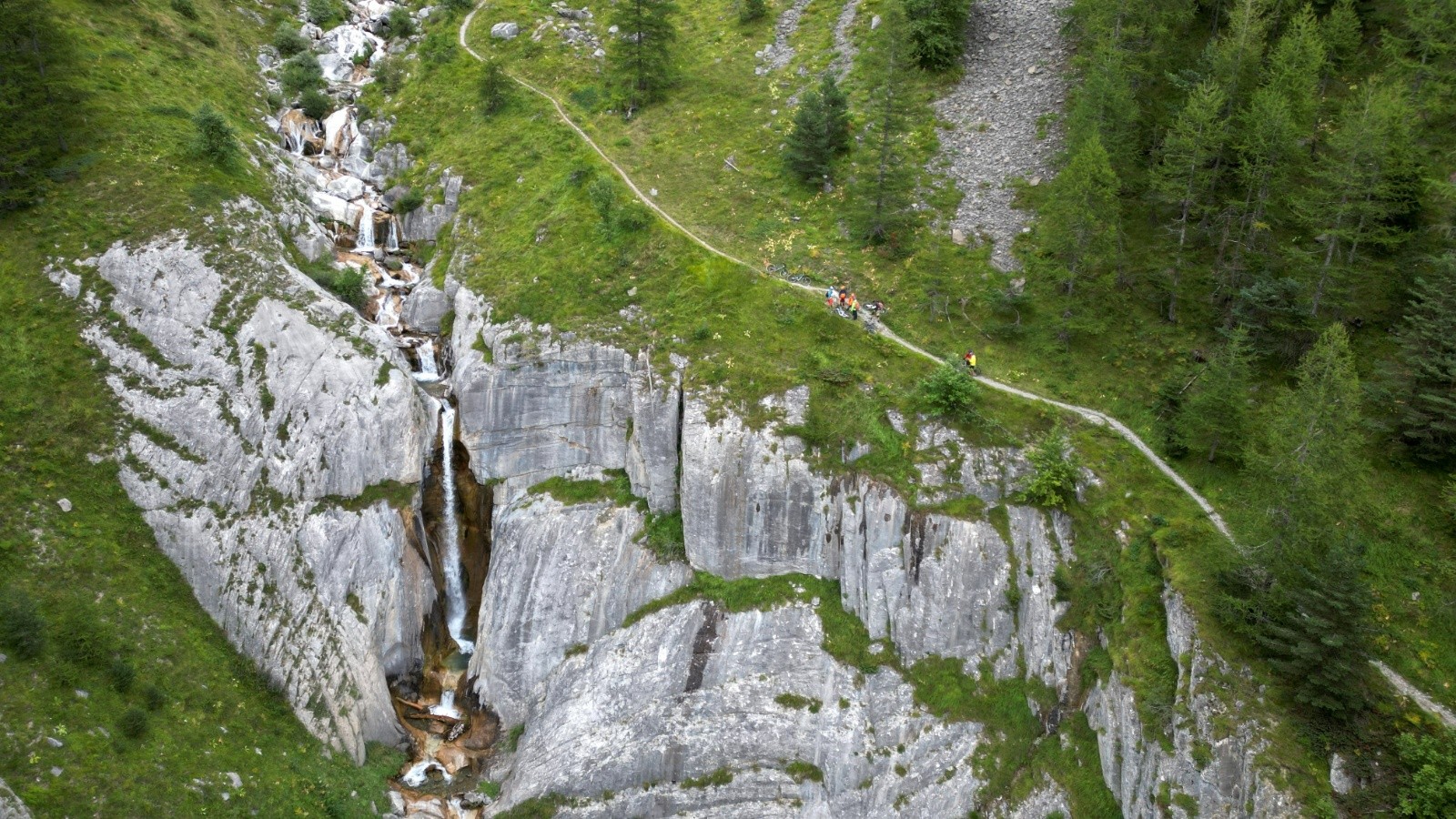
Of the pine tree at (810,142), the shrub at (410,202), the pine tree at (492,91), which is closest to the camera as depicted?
the pine tree at (810,142)

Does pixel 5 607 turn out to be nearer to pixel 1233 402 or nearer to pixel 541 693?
pixel 541 693

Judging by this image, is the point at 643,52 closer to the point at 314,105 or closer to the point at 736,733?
the point at 314,105

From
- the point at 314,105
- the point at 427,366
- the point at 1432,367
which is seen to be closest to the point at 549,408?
the point at 427,366

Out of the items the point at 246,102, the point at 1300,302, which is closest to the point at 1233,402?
the point at 1300,302

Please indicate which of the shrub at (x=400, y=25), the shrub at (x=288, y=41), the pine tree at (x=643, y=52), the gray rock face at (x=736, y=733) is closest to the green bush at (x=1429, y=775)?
the gray rock face at (x=736, y=733)

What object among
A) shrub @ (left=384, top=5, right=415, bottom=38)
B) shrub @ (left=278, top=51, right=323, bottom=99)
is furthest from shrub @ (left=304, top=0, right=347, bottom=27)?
shrub @ (left=278, top=51, right=323, bottom=99)

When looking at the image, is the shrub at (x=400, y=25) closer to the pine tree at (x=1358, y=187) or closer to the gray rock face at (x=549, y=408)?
the gray rock face at (x=549, y=408)
